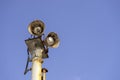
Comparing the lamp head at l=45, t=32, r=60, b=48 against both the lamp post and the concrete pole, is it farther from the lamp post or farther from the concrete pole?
the concrete pole

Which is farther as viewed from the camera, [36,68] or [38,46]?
[38,46]

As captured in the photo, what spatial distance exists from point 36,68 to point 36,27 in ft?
9.65

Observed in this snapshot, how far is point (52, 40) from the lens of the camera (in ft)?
52.3

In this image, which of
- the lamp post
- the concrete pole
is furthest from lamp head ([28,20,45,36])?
the concrete pole

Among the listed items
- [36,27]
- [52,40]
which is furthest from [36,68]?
[36,27]

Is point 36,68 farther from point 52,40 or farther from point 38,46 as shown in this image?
point 52,40

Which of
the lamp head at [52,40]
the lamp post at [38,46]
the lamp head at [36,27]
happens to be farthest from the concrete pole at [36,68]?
the lamp head at [36,27]

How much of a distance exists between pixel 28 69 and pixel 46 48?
152cm

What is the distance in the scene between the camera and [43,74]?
13734mm

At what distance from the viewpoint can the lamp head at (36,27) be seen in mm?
15672

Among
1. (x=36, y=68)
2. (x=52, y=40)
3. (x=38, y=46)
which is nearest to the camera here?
(x=36, y=68)

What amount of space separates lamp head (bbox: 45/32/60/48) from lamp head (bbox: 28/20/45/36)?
1.69ft

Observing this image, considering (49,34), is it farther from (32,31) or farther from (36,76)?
(36,76)

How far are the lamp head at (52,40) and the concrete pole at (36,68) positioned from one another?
1620 mm
